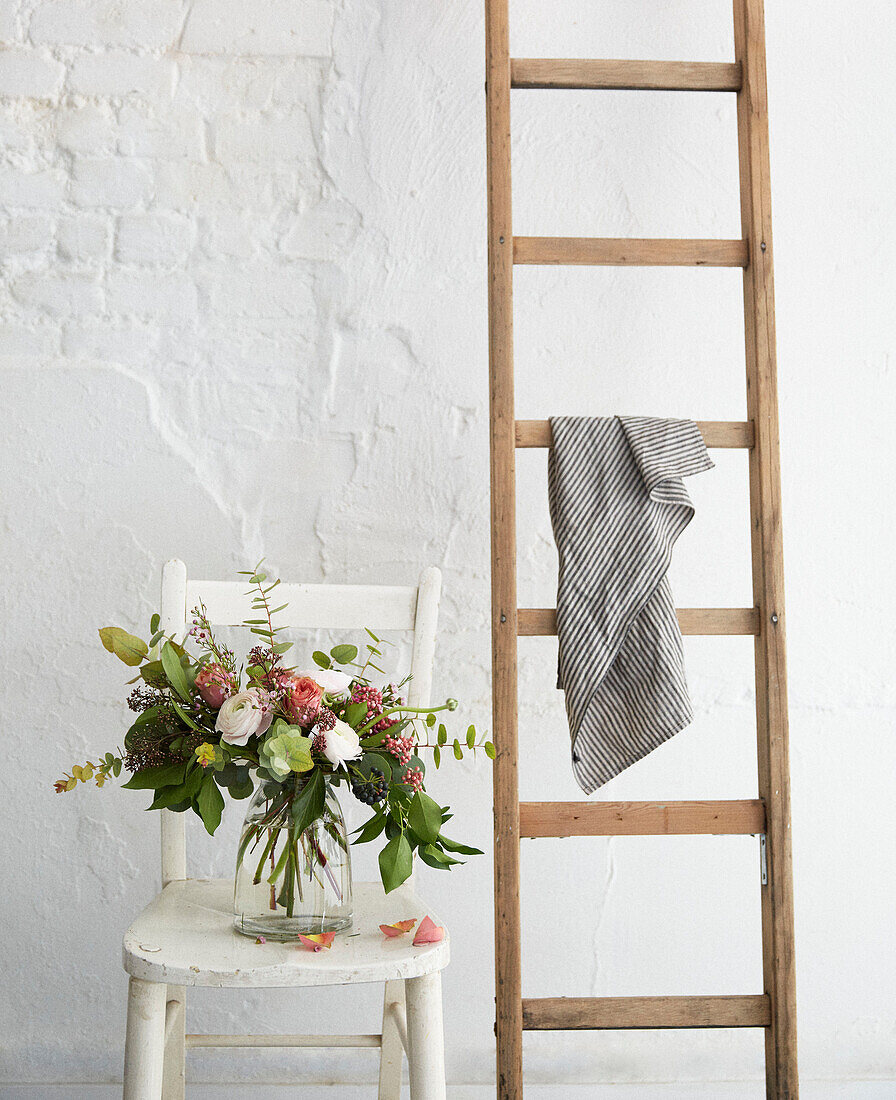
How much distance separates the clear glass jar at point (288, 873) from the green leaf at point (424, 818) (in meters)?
0.09

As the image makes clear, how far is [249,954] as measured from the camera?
3.34ft

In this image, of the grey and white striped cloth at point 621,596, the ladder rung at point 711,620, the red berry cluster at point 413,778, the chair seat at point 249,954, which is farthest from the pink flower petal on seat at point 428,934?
the ladder rung at point 711,620

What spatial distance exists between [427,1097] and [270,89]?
151 cm

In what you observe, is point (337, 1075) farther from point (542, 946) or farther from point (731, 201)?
point (731, 201)

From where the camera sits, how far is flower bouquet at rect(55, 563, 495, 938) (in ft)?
3.27

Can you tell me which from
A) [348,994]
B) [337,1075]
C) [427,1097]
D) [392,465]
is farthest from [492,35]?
[337,1075]

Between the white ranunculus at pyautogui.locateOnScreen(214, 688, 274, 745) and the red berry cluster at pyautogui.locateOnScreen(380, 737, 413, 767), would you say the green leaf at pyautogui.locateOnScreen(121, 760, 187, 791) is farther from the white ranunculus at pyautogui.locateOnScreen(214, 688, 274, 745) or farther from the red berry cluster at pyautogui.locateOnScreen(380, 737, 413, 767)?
the red berry cluster at pyautogui.locateOnScreen(380, 737, 413, 767)

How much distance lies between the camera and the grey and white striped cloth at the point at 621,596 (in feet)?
4.44

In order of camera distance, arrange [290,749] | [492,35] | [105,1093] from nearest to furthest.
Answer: [290,749], [492,35], [105,1093]

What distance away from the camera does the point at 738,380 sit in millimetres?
1671

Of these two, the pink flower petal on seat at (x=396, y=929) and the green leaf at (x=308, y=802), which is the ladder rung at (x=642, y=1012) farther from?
the green leaf at (x=308, y=802)

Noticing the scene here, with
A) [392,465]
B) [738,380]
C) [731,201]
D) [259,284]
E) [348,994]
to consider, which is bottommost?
[348,994]

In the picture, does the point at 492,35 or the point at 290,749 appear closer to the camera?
the point at 290,749

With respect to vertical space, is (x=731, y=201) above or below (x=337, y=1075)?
above
